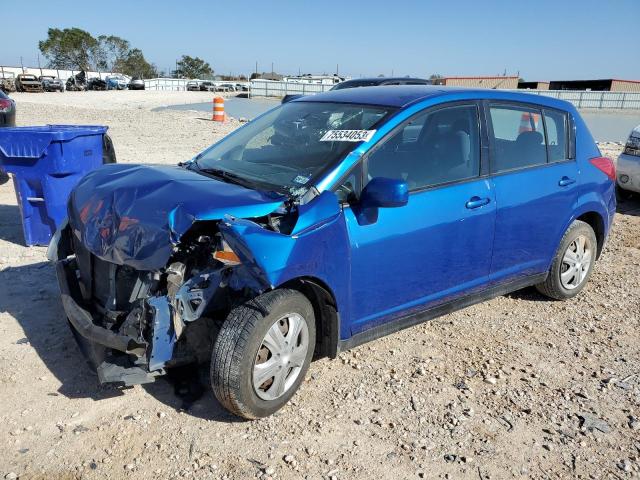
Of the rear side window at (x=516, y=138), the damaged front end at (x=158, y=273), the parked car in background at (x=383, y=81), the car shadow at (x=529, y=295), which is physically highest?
the parked car in background at (x=383, y=81)

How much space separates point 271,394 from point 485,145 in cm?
230

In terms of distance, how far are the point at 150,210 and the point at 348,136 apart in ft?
4.20

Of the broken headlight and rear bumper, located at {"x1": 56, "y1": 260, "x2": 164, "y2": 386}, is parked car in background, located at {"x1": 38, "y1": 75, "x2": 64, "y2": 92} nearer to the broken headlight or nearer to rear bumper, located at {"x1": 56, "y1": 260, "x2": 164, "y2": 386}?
the broken headlight

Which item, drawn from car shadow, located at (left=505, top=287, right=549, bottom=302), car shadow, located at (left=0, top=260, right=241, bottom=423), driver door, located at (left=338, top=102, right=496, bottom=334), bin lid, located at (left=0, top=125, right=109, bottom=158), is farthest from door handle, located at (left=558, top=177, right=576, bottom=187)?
bin lid, located at (left=0, top=125, right=109, bottom=158)

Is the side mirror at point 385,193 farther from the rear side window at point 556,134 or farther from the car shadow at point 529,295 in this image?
the car shadow at point 529,295

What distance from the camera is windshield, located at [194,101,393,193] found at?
3396 mm

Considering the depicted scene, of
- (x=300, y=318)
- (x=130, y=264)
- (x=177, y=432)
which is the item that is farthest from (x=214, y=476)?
(x=130, y=264)

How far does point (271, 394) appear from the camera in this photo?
3.13 meters

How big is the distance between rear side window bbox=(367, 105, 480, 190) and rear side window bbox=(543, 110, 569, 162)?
959 mm

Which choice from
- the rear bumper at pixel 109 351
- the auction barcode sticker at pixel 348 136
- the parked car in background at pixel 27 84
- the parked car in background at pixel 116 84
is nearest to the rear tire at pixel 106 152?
the rear bumper at pixel 109 351

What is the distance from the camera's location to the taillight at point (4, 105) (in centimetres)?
993

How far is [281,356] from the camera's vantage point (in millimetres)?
3098

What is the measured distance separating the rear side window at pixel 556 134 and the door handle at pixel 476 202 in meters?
1.04

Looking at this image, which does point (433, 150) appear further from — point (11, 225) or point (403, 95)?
point (11, 225)
